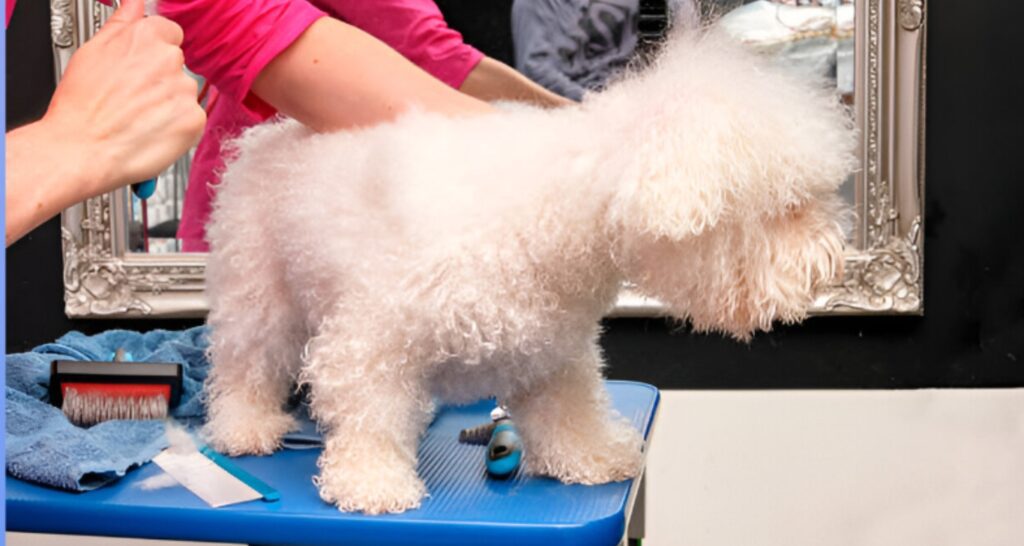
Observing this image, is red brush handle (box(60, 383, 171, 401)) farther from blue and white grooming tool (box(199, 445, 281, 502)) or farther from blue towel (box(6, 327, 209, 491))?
blue and white grooming tool (box(199, 445, 281, 502))

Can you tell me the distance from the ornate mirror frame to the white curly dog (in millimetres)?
754

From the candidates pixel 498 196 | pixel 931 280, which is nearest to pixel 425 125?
pixel 498 196

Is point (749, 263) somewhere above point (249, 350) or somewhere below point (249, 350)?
above

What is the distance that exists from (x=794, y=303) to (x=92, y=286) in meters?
1.31

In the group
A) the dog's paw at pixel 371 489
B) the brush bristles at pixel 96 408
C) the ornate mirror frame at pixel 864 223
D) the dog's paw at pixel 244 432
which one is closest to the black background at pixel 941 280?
the ornate mirror frame at pixel 864 223

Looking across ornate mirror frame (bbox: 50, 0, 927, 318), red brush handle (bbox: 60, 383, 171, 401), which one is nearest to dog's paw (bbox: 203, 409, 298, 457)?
red brush handle (bbox: 60, 383, 171, 401)

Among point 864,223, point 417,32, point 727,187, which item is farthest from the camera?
point 864,223

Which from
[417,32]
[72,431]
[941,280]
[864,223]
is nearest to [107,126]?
[72,431]

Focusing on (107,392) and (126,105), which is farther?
(107,392)

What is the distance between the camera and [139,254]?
5.53 ft

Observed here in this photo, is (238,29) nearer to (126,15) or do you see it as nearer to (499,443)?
(126,15)

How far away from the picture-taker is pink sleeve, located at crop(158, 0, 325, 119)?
88 cm

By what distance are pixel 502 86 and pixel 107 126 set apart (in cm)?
65

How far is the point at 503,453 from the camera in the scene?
0.89m
